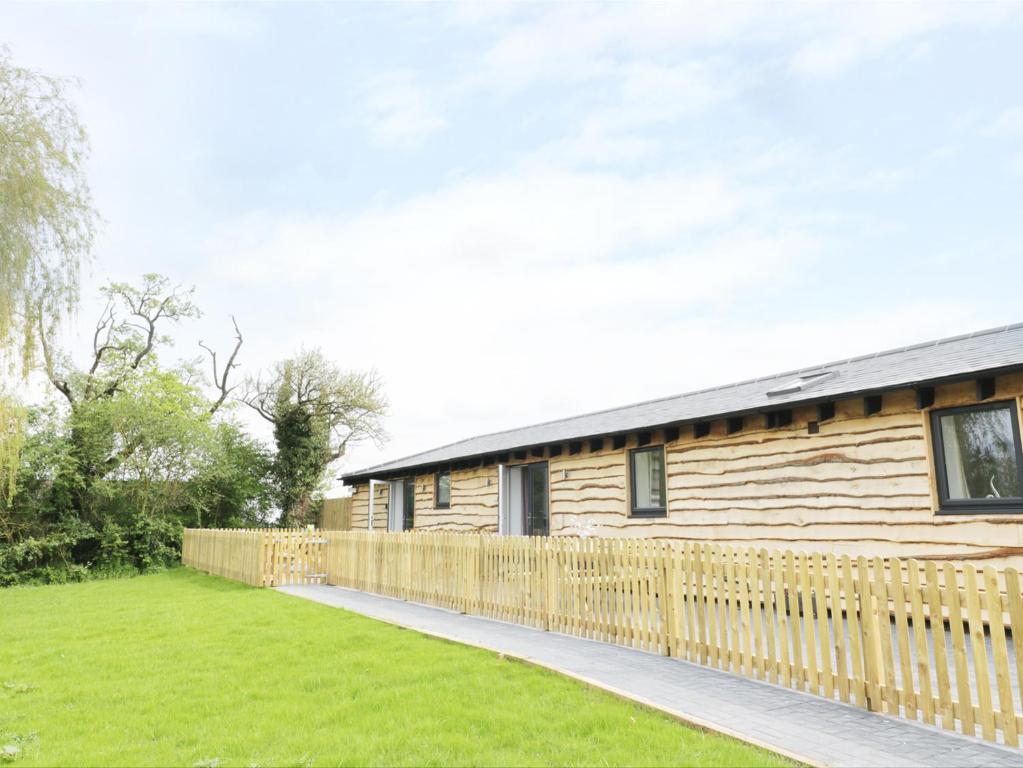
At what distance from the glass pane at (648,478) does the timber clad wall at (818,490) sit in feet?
0.77

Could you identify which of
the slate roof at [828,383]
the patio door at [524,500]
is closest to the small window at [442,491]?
the patio door at [524,500]

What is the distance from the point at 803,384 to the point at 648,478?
3.35 meters

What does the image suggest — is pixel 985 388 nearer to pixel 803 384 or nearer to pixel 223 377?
pixel 803 384

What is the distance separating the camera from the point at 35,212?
9094 millimetres

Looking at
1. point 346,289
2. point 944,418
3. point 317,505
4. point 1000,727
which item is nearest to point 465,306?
point 346,289

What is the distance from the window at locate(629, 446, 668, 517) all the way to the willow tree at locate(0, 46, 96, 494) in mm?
9683

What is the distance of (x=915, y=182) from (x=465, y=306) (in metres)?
15.4

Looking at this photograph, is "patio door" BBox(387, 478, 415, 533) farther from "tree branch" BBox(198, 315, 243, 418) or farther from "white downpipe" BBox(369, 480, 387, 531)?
"tree branch" BBox(198, 315, 243, 418)

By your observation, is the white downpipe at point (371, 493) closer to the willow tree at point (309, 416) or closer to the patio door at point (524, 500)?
the willow tree at point (309, 416)

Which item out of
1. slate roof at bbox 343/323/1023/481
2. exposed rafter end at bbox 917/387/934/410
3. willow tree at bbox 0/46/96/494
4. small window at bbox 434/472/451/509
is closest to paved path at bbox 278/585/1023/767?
slate roof at bbox 343/323/1023/481

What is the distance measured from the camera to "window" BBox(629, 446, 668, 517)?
12.2 m

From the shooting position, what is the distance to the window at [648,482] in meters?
12.2

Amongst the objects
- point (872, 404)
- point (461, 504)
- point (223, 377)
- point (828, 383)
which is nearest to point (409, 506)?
point (461, 504)

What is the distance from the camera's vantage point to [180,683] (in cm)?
600
